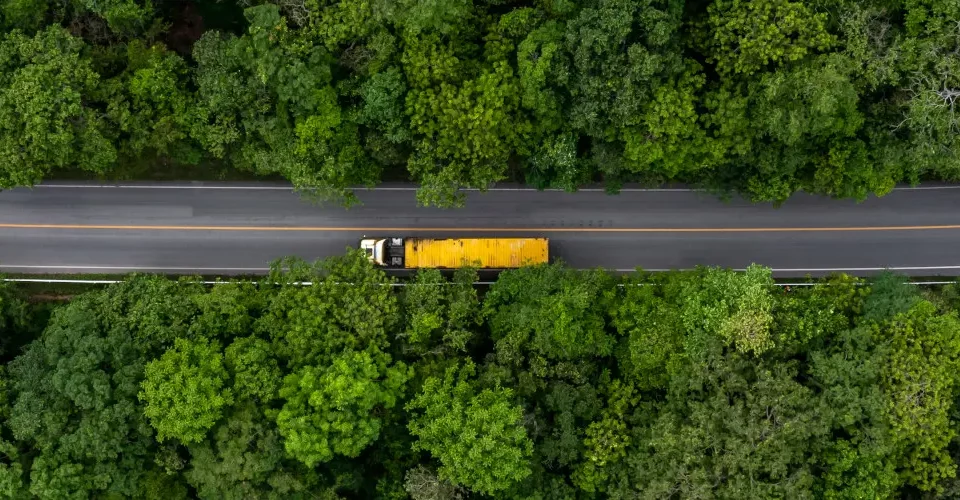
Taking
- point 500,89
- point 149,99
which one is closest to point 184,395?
point 149,99

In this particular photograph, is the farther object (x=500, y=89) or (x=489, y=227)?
(x=489, y=227)

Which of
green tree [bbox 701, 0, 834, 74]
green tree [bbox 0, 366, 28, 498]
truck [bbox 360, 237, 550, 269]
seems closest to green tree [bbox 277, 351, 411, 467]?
truck [bbox 360, 237, 550, 269]

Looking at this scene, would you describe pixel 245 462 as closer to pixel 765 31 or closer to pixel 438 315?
pixel 438 315

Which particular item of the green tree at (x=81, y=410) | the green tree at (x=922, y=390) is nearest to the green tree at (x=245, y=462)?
the green tree at (x=81, y=410)

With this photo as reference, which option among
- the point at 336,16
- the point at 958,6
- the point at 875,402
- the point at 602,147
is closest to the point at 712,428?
the point at 875,402

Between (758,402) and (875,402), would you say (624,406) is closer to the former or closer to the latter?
(758,402)

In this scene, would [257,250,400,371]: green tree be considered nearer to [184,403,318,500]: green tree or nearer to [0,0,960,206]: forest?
[184,403,318,500]: green tree

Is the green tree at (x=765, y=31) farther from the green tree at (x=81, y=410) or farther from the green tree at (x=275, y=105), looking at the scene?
the green tree at (x=81, y=410)
